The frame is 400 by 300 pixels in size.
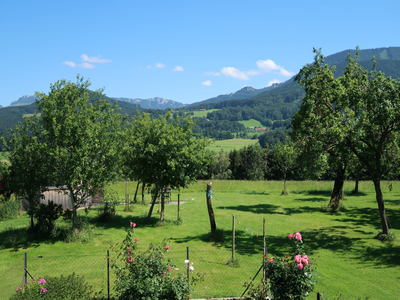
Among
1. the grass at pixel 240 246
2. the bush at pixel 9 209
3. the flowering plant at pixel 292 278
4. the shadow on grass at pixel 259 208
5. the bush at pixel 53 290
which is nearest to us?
the flowering plant at pixel 292 278

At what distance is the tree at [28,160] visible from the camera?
55.2ft

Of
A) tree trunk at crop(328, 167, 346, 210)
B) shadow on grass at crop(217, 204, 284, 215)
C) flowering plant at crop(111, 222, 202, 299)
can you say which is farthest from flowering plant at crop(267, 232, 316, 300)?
tree trunk at crop(328, 167, 346, 210)

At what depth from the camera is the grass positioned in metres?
11.6

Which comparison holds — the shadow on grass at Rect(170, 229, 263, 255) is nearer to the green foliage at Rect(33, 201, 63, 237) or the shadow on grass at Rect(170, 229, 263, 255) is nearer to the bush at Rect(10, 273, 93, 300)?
the green foliage at Rect(33, 201, 63, 237)

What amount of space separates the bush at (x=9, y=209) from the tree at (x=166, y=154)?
10.7 metres

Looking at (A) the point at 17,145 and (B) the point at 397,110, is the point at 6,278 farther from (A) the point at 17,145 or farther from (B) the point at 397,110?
(B) the point at 397,110

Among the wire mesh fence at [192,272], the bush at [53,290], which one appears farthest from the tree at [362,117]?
the bush at [53,290]

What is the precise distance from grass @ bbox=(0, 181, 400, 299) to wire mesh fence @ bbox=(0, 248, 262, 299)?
0.04 m

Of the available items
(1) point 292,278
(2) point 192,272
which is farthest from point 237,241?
(1) point 292,278

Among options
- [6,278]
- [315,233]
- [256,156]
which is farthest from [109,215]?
[256,156]

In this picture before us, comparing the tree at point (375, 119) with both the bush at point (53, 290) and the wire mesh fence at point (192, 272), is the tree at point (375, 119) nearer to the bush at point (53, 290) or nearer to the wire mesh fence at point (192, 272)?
the wire mesh fence at point (192, 272)

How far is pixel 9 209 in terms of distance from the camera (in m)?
24.4

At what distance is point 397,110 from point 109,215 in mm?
19542

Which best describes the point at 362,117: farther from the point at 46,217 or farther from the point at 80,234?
the point at 46,217
